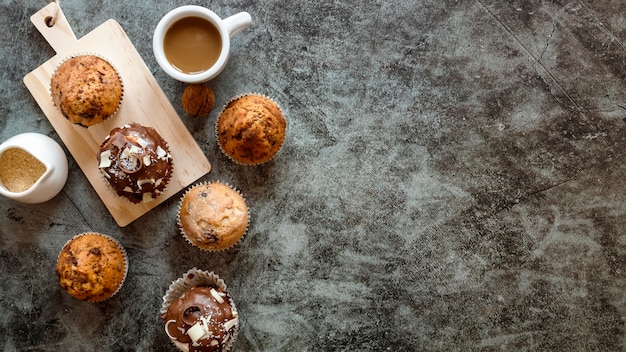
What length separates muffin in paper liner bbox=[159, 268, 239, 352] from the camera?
239 centimetres

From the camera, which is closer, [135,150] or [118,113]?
[135,150]

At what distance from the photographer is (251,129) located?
2.41 metres

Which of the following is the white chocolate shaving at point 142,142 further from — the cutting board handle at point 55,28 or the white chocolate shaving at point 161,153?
the cutting board handle at point 55,28

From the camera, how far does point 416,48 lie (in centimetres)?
278

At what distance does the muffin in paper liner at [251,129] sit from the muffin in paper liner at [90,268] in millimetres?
668

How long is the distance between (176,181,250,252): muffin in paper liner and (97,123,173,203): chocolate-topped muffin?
17 centimetres

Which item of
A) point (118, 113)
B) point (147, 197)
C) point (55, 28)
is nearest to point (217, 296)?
point (147, 197)

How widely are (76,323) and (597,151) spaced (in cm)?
259

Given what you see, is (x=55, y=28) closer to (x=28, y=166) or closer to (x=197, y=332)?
(x=28, y=166)

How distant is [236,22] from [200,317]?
48.4 inches

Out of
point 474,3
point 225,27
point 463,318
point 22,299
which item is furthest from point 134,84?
point 463,318

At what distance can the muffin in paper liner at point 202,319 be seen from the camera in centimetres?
239

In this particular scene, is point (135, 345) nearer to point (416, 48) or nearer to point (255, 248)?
point (255, 248)

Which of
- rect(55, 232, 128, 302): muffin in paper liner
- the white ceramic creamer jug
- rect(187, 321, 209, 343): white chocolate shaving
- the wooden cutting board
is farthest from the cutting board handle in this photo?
rect(187, 321, 209, 343): white chocolate shaving
